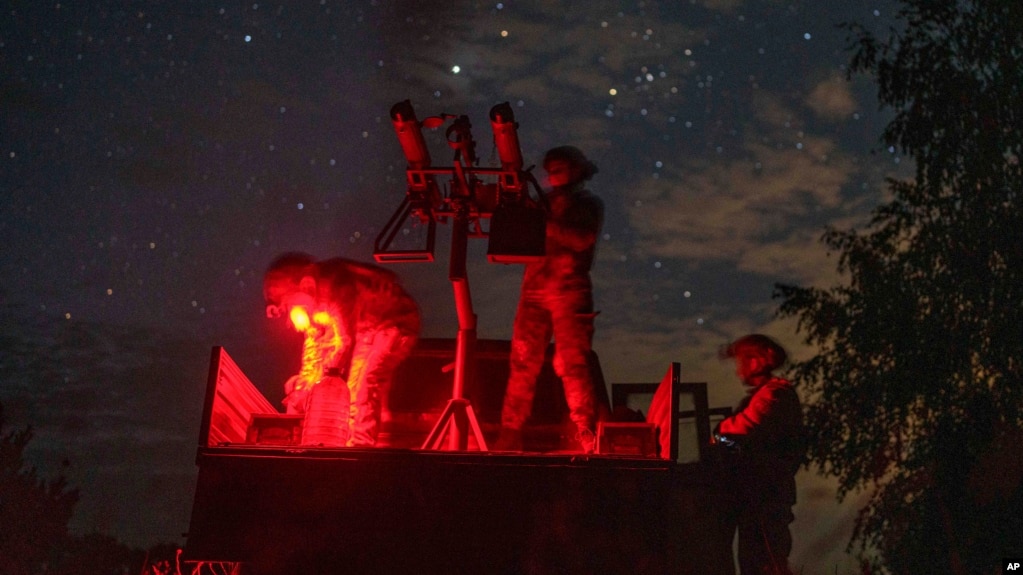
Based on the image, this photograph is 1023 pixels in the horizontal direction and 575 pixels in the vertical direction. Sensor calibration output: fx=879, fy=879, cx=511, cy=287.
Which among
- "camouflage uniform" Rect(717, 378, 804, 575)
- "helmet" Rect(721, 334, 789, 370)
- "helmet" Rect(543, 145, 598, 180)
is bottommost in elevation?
"camouflage uniform" Rect(717, 378, 804, 575)

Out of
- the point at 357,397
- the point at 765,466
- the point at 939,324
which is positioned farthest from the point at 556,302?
the point at 939,324

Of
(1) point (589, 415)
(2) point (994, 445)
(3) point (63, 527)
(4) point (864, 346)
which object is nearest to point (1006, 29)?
(4) point (864, 346)

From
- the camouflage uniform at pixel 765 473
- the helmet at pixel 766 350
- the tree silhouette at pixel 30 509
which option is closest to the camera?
the camouflage uniform at pixel 765 473

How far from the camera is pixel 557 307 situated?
18.7 ft

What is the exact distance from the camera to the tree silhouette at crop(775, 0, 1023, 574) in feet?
39.9

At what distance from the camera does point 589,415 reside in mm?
5496

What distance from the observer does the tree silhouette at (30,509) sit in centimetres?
3075

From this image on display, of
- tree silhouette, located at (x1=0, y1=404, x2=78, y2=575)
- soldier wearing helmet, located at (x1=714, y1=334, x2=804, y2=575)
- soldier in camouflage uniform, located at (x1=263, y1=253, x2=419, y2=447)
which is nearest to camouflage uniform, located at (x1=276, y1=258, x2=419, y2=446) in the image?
soldier in camouflage uniform, located at (x1=263, y1=253, x2=419, y2=447)

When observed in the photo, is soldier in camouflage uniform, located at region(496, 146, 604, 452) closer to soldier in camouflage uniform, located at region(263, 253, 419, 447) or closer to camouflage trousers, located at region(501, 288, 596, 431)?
camouflage trousers, located at region(501, 288, 596, 431)

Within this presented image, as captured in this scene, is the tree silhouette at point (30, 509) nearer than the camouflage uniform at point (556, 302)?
No

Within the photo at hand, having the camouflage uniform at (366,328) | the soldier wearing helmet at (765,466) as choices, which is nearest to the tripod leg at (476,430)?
the camouflage uniform at (366,328)

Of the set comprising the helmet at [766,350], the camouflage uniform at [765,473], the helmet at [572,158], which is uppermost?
the helmet at [572,158]

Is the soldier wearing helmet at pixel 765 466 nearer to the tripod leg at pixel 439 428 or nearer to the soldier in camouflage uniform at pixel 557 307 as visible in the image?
the soldier in camouflage uniform at pixel 557 307

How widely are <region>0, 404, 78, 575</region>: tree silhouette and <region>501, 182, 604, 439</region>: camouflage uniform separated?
29.6 meters
